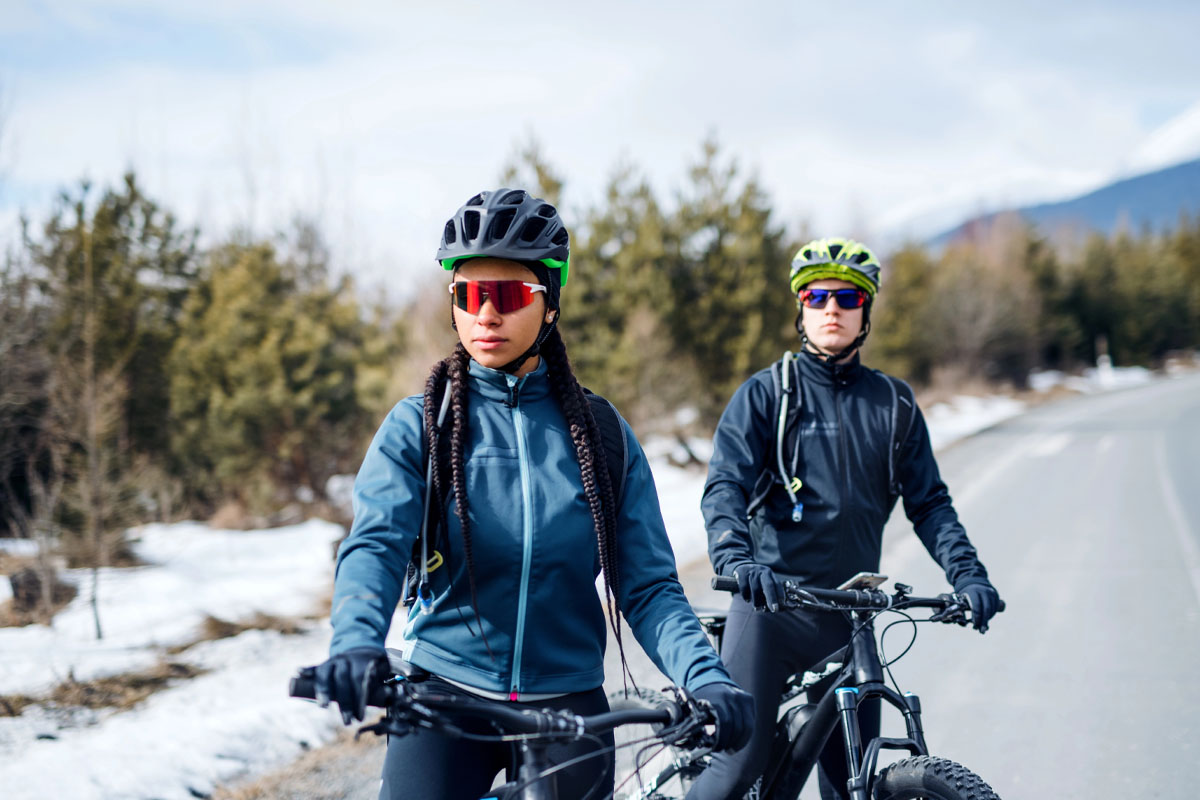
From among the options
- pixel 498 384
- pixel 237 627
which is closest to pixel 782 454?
Answer: pixel 498 384

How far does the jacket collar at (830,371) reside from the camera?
11.2ft

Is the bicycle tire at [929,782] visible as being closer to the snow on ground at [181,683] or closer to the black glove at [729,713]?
the black glove at [729,713]

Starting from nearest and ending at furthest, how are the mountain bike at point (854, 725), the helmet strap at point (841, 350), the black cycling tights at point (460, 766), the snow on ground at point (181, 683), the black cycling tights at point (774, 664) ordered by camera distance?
1. the black cycling tights at point (460, 766)
2. the mountain bike at point (854, 725)
3. the black cycling tights at point (774, 664)
4. the helmet strap at point (841, 350)
5. the snow on ground at point (181, 683)

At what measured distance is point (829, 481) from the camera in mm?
3252

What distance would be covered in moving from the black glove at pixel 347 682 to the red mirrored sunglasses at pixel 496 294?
0.84m

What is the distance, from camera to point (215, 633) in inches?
283

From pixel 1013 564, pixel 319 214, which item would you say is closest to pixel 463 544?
pixel 1013 564

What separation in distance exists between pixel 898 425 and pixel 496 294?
1.81 metres

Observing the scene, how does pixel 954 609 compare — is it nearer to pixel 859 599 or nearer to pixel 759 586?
pixel 859 599

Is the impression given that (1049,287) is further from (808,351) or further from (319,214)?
(808,351)

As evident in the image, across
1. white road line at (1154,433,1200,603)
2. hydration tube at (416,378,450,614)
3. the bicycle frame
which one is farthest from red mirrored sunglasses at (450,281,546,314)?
white road line at (1154,433,1200,603)

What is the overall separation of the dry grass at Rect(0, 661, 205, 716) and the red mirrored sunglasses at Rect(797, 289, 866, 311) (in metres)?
4.53

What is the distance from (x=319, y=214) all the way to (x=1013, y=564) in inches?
739

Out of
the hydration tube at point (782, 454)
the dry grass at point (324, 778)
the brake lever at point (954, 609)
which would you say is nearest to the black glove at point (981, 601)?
the brake lever at point (954, 609)
